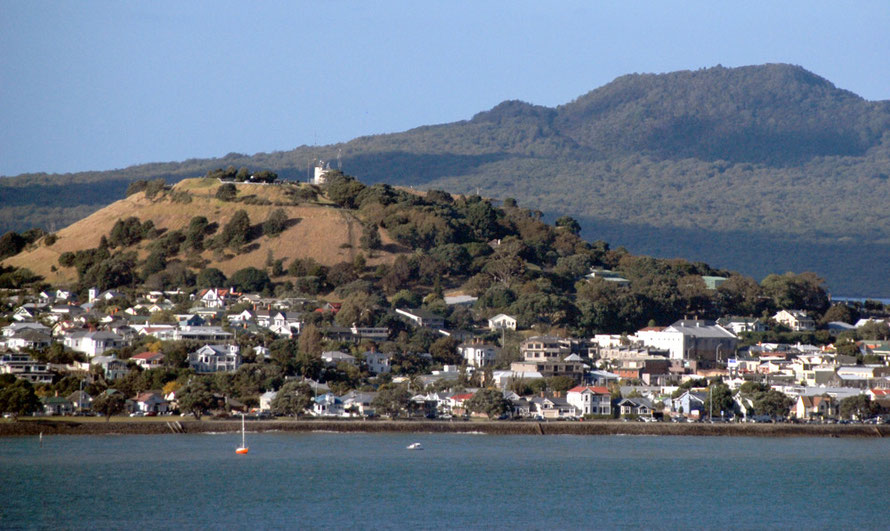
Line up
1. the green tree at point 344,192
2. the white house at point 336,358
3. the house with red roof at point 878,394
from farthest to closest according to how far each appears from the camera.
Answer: the green tree at point 344,192, the white house at point 336,358, the house with red roof at point 878,394

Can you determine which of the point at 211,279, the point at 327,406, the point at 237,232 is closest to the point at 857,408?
the point at 327,406

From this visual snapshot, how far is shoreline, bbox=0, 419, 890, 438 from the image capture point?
50.5 metres

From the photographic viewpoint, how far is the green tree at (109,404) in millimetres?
51781

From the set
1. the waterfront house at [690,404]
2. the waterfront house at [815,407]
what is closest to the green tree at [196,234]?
the waterfront house at [690,404]

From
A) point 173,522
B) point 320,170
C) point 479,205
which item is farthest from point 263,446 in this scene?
point 320,170

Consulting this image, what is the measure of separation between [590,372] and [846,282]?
91.9 meters

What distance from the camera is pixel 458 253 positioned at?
8356 centimetres

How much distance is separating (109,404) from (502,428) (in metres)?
13.6

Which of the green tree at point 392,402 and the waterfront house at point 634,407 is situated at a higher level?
the green tree at point 392,402

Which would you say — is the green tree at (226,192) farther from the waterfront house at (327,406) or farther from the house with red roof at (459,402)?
the house with red roof at (459,402)

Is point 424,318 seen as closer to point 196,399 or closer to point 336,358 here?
point 336,358

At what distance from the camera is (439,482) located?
4019 cm

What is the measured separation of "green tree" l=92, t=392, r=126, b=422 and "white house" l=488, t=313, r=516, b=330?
24503mm

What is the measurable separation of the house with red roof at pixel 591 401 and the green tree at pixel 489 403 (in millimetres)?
2955
